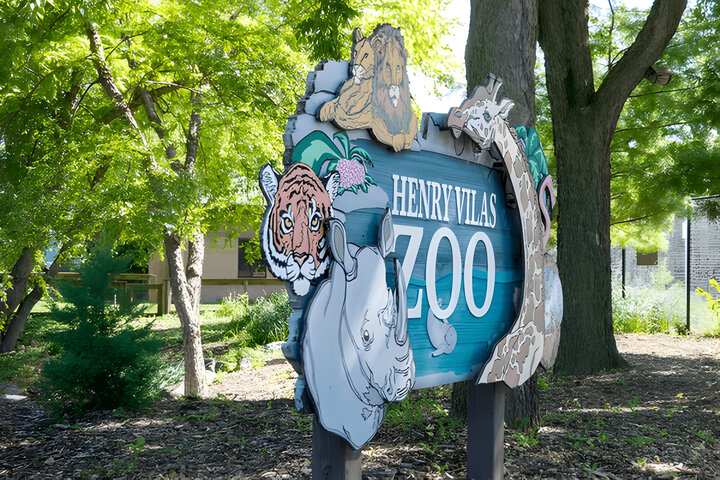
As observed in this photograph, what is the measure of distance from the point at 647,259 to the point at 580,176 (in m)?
12.7

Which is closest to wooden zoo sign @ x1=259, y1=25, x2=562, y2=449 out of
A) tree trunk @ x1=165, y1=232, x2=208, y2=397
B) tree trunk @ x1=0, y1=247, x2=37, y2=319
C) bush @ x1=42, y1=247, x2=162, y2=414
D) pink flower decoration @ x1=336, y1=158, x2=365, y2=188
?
pink flower decoration @ x1=336, y1=158, x2=365, y2=188

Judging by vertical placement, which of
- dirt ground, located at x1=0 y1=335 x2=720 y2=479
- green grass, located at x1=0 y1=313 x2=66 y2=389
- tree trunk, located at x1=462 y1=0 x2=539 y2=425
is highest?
tree trunk, located at x1=462 y1=0 x2=539 y2=425

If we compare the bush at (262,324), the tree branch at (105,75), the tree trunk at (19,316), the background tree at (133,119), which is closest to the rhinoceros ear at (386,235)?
the background tree at (133,119)

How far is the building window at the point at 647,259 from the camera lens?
18484 millimetres

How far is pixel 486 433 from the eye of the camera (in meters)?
3.36

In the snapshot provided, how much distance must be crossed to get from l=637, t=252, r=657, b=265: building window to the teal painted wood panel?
16742 millimetres

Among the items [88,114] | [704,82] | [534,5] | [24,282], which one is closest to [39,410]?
[24,282]

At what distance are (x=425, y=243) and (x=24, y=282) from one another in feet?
24.0

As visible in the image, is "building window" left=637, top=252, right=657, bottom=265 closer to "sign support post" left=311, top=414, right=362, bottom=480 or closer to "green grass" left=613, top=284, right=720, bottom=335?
"green grass" left=613, top=284, right=720, bottom=335

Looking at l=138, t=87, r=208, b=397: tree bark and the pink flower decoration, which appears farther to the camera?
l=138, t=87, r=208, b=397: tree bark

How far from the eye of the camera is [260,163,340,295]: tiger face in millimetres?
2117

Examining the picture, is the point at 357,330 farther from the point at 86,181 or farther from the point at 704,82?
the point at 704,82

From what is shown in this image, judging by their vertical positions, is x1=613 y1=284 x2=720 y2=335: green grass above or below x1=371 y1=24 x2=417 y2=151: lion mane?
below

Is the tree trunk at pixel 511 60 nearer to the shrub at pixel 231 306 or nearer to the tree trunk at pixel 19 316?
the tree trunk at pixel 19 316
